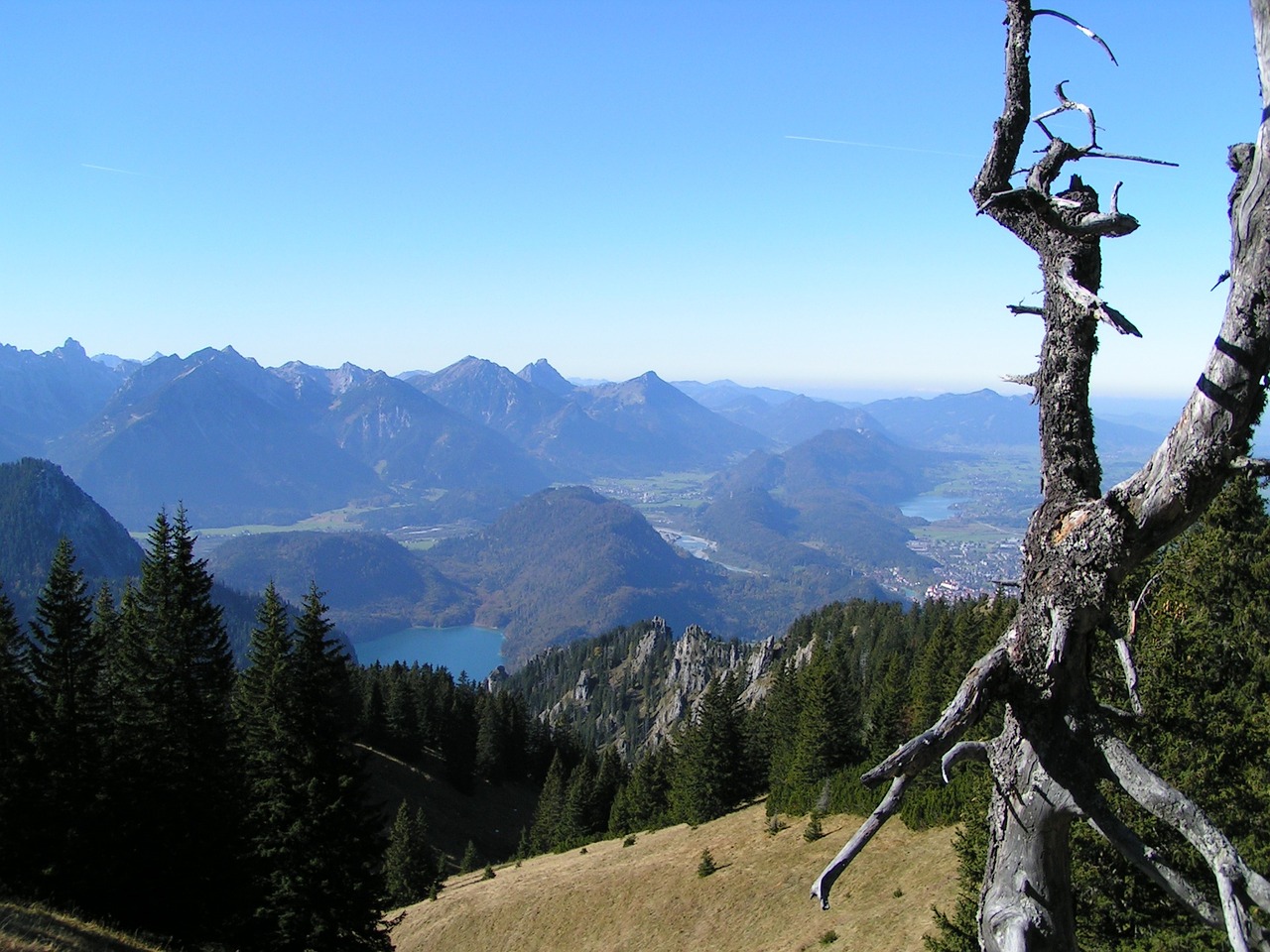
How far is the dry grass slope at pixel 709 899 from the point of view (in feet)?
72.8

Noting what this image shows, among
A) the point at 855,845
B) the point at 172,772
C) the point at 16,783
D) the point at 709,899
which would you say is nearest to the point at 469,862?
the point at 709,899

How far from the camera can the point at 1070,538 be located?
3.96 m

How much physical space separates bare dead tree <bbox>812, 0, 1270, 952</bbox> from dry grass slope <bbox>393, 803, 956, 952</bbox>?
60.0 feet

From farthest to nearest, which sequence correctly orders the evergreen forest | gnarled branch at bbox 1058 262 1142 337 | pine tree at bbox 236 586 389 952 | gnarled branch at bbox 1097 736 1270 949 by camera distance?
pine tree at bbox 236 586 389 952
the evergreen forest
gnarled branch at bbox 1058 262 1142 337
gnarled branch at bbox 1097 736 1270 949

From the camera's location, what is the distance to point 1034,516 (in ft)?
14.1

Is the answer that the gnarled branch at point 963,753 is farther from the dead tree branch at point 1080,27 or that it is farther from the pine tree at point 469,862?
the pine tree at point 469,862

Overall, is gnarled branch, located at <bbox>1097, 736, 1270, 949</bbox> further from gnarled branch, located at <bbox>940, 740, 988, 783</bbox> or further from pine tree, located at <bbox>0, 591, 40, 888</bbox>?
pine tree, located at <bbox>0, 591, 40, 888</bbox>

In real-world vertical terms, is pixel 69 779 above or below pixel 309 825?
above

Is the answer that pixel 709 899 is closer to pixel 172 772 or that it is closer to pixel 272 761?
pixel 272 761

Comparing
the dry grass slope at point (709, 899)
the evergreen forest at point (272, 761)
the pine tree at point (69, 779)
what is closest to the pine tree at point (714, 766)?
the dry grass slope at point (709, 899)

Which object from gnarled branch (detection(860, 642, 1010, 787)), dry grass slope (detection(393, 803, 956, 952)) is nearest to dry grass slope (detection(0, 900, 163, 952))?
gnarled branch (detection(860, 642, 1010, 787))

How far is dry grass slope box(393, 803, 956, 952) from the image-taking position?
22.2 meters

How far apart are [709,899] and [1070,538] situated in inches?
1086

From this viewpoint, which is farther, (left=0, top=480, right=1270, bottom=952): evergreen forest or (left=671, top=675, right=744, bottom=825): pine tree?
(left=671, top=675, right=744, bottom=825): pine tree
